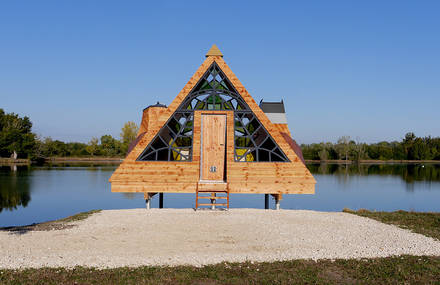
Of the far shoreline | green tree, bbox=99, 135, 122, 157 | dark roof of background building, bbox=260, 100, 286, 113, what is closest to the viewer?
dark roof of background building, bbox=260, 100, 286, 113

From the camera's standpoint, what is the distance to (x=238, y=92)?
47.5 feet

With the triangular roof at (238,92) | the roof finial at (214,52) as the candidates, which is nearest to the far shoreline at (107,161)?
the triangular roof at (238,92)

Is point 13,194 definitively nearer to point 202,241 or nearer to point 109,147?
point 202,241

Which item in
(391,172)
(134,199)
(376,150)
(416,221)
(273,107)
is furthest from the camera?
(376,150)

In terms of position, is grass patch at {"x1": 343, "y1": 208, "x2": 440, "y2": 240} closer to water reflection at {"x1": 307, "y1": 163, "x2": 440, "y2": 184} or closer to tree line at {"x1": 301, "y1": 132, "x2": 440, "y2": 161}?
water reflection at {"x1": 307, "y1": 163, "x2": 440, "y2": 184}

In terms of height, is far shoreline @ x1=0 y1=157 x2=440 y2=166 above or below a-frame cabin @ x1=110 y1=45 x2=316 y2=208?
below

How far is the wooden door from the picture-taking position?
1467cm

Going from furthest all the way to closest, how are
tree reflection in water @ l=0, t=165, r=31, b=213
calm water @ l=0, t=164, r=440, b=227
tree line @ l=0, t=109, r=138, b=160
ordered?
1. tree line @ l=0, t=109, r=138, b=160
2. tree reflection in water @ l=0, t=165, r=31, b=213
3. calm water @ l=0, t=164, r=440, b=227

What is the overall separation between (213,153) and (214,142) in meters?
0.46

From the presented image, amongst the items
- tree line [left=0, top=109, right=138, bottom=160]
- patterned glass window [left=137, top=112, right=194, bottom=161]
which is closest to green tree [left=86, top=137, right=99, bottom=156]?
tree line [left=0, top=109, right=138, bottom=160]

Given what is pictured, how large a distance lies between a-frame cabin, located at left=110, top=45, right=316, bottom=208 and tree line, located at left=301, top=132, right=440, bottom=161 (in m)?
59.1

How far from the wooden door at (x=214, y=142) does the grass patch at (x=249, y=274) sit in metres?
8.18

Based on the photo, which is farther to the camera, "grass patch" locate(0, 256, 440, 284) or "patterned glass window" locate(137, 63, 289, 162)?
"patterned glass window" locate(137, 63, 289, 162)

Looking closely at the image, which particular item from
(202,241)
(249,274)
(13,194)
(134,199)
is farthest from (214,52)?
(13,194)
